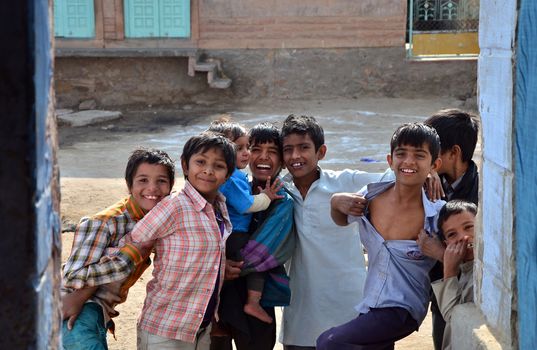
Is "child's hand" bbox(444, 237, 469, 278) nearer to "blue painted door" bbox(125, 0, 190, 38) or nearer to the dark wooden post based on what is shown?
the dark wooden post

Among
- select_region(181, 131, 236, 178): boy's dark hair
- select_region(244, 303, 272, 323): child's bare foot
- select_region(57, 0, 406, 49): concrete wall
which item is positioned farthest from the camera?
select_region(57, 0, 406, 49): concrete wall

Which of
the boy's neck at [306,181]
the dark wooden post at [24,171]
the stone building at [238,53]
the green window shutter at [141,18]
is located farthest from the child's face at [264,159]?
the green window shutter at [141,18]

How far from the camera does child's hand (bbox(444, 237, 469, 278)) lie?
9.87ft

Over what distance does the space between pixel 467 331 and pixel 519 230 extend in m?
0.58

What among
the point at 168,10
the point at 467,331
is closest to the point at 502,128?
the point at 467,331

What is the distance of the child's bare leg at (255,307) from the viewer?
335 cm

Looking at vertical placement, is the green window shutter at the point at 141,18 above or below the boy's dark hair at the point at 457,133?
above

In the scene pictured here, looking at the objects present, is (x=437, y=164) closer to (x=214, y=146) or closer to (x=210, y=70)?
(x=214, y=146)

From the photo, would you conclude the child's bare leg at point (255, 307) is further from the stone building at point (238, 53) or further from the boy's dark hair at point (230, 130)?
the stone building at point (238, 53)

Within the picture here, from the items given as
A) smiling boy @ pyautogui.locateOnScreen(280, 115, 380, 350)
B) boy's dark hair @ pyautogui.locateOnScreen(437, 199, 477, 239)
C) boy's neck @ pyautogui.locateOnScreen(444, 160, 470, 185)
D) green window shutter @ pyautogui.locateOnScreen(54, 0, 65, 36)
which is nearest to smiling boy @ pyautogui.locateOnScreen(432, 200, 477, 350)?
boy's dark hair @ pyautogui.locateOnScreen(437, 199, 477, 239)

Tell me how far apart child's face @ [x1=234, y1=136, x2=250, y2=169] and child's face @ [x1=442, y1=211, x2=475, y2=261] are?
3.13 ft

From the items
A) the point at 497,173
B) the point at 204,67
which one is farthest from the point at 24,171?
the point at 204,67

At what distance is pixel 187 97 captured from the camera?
14398mm

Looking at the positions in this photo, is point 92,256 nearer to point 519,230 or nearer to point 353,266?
point 353,266
